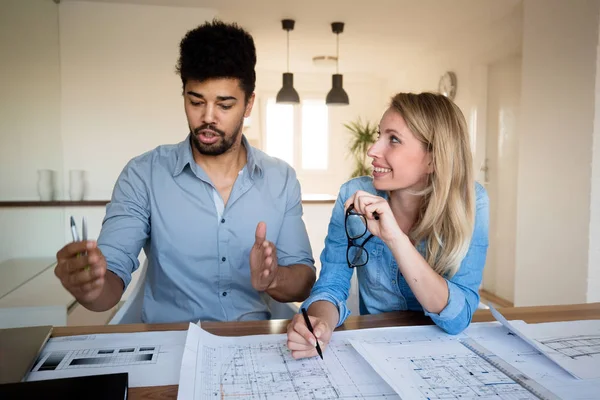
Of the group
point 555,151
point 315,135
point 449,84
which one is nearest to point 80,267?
point 555,151

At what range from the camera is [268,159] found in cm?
193

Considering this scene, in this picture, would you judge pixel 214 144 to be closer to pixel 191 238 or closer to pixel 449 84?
pixel 191 238

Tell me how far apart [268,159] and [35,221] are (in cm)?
241

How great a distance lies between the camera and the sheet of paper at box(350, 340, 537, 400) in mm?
873

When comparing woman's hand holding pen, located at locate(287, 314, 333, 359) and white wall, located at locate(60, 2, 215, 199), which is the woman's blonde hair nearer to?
woman's hand holding pen, located at locate(287, 314, 333, 359)

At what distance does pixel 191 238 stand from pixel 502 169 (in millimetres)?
4024

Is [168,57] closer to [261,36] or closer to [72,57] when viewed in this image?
[72,57]

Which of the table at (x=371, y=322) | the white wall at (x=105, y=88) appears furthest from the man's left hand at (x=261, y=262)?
the white wall at (x=105, y=88)

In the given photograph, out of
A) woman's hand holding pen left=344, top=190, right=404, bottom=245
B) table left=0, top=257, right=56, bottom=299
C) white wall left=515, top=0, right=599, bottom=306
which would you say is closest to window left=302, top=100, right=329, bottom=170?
white wall left=515, top=0, right=599, bottom=306

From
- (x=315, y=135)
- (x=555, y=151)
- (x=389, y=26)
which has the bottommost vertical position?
(x=555, y=151)

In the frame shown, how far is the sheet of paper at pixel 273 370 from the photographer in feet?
2.86

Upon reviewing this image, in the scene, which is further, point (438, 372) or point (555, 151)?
point (555, 151)

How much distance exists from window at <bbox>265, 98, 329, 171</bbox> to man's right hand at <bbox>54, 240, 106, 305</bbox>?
7.54m

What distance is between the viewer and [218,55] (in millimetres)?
1692
